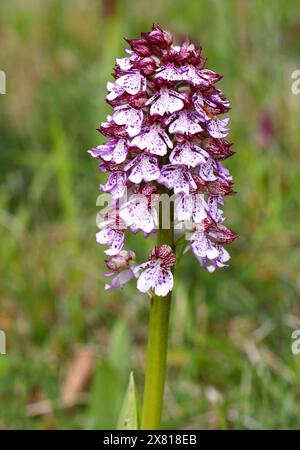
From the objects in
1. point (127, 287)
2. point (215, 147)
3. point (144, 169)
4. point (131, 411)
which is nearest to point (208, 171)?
point (215, 147)

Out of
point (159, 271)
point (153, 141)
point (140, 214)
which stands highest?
point (153, 141)

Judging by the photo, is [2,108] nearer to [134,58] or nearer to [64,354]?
[64,354]

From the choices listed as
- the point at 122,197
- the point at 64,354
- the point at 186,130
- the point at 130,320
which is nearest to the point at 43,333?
the point at 64,354

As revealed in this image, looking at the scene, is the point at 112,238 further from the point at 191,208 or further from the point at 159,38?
the point at 159,38

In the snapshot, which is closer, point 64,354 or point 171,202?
point 171,202

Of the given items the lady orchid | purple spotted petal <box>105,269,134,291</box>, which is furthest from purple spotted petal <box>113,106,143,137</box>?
purple spotted petal <box>105,269,134,291</box>

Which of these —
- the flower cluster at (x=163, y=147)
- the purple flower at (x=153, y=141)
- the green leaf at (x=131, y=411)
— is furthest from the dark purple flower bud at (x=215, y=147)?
the green leaf at (x=131, y=411)

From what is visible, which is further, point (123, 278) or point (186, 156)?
point (123, 278)
